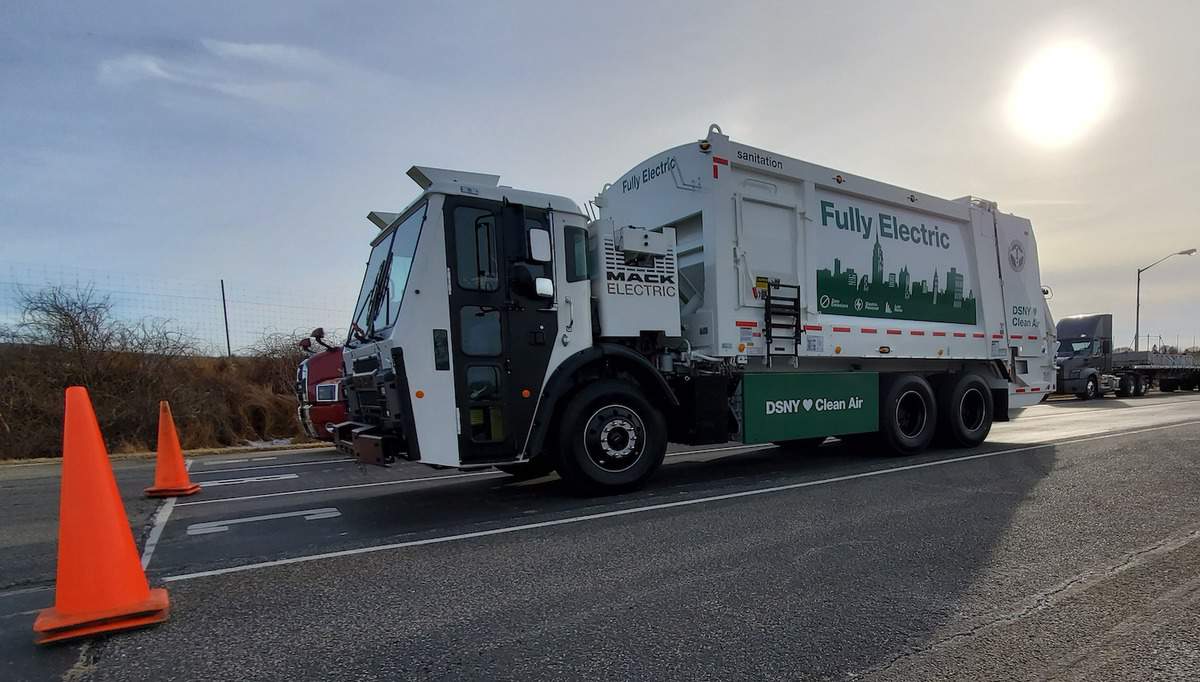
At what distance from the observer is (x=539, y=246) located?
573 centimetres

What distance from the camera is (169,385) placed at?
14297 mm

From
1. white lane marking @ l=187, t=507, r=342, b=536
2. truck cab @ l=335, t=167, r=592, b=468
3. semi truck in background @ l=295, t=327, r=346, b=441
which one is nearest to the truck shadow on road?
white lane marking @ l=187, t=507, r=342, b=536

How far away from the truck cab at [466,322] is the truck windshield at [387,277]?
2 centimetres

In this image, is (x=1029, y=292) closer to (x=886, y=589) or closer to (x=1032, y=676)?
(x=886, y=589)

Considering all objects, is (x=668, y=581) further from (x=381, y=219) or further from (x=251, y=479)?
(x=251, y=479)

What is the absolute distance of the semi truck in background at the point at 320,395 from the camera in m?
9.55

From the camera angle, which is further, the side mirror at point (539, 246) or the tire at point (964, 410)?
the tire at point (964, 410)

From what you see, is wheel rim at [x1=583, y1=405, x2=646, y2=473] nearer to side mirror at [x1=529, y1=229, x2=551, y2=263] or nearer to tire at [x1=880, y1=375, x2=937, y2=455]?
side mirror at [x1=529, y1=229, x2=551, y2=263]

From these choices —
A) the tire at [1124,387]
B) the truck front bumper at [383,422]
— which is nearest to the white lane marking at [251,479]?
the truck front bumper at [383,422]

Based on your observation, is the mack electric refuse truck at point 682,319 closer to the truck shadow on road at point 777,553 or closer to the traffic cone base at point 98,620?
the truck shadow on road at point 777,553

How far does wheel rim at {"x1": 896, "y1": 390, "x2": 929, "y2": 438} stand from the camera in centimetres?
881

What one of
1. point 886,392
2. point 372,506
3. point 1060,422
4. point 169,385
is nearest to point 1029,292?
point 886,392

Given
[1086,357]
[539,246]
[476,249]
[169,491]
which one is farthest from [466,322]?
[1086,357]

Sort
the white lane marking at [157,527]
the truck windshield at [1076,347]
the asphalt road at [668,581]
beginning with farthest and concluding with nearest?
the truck windshield at [1076,347], the white lane marking at [157,527], the asphalt road at [668,581]
